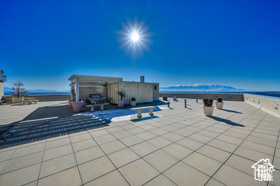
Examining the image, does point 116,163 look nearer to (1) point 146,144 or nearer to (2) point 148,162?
(2) point 148,162

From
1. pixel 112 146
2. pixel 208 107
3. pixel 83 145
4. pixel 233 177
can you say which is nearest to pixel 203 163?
pixel 233 177

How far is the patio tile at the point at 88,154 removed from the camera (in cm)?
245

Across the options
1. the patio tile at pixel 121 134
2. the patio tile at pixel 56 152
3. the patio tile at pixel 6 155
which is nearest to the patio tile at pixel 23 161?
the patio tile at pixel 56 152

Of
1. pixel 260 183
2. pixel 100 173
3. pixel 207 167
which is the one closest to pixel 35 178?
pixel 100 173

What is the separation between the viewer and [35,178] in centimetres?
191

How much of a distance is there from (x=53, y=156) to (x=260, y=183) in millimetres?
4138

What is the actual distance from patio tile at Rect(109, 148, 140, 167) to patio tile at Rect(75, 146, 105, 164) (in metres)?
0.33

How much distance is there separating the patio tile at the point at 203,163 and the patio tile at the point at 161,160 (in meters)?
0.32

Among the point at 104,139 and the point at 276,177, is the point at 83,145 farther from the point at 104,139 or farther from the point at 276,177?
the point at 276,177

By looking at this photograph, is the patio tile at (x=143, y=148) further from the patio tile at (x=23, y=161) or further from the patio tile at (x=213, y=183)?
the patio tile at (x=23, y=161)

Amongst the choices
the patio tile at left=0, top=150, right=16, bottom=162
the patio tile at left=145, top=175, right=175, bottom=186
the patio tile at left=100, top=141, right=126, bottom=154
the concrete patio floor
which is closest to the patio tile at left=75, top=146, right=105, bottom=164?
the concrete patio floor

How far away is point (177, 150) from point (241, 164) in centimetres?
126

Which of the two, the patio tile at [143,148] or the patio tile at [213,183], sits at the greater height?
the patio tile at [143,148]

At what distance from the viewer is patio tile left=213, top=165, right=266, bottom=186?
Answer: 5.90 feet
